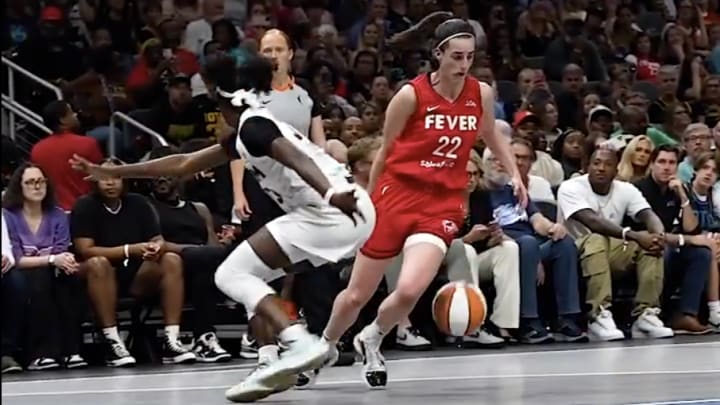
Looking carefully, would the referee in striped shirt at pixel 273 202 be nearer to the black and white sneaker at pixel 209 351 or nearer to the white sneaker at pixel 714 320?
the black and white sneaker at pixel 209 351

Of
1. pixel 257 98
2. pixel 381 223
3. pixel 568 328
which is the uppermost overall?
pixel 257 98

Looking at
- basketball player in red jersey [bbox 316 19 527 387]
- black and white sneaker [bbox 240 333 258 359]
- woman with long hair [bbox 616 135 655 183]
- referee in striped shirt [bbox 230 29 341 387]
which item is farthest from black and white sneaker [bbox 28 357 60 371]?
woman with long hair [bbox 616 135 655 183]

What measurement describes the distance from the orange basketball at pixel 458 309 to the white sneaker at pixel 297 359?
1.08 meters

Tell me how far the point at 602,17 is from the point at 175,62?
592 centimetres

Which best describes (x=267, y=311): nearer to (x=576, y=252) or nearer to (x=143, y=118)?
(x=576, y=252)

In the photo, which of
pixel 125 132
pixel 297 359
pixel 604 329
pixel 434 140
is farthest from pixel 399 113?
pixel 125 132

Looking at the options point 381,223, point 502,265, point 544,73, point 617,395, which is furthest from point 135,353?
point 544,73

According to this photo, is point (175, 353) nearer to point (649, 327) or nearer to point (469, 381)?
point (469, 381)

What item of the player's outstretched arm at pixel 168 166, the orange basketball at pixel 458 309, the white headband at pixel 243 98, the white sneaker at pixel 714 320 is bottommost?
the white sneaker at pixel 714 320

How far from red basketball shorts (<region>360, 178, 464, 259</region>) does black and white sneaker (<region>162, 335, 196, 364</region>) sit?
283 centimetres

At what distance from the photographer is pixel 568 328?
40.6 feet

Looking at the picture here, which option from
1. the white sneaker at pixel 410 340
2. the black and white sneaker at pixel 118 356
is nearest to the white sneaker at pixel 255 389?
the black and white sneaker at pixel 118 356

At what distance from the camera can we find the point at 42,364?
10992 millimetres

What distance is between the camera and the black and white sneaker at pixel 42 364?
36.1ft
